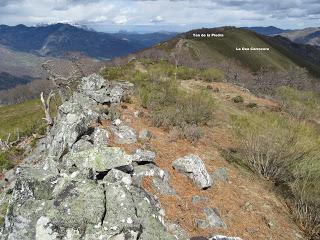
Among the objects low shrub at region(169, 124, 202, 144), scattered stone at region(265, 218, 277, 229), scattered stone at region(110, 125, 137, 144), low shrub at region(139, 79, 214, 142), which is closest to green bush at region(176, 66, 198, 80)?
low shrub at region(139, 79, 214, 142)

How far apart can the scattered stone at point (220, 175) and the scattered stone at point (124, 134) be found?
426 cm

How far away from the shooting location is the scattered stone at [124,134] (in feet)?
61.9

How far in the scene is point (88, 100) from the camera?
24.5 metres

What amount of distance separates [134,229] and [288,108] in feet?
113

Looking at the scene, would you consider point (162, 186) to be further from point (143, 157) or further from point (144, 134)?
point (144, 134)

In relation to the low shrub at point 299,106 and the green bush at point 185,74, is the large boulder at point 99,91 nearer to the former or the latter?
the low shrub at point 299,106

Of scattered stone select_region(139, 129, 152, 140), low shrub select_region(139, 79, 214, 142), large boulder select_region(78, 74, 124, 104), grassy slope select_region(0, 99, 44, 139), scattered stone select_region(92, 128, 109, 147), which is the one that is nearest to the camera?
Answer: scattered stone select_region(92, 128, 109, 147)

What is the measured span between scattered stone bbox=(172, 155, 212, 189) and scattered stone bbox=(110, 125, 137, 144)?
282cm

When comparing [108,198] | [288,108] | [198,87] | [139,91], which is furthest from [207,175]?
[198,87]

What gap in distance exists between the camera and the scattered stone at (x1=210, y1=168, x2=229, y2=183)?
719 inches

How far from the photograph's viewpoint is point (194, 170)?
17016 mm

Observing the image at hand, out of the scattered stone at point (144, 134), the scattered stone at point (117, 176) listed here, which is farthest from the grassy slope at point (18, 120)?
the scattered stone at point (117, 176)

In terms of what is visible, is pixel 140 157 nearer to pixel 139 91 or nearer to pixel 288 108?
pixel 139 91

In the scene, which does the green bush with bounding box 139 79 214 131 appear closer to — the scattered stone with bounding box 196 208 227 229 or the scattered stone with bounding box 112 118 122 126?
the scattered stone with bounding box 112 118 122 126
